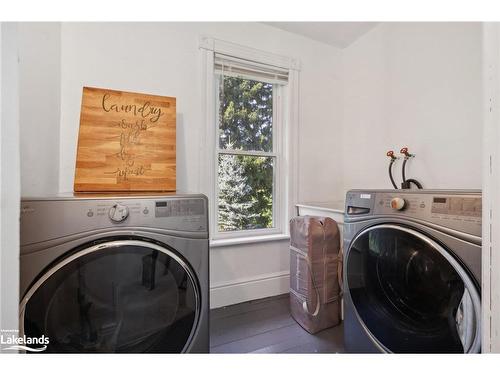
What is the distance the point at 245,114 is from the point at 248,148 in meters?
0.28

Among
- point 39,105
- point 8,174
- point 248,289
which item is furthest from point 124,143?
point 248,289

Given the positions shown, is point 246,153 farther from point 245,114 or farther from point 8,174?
point 8,174

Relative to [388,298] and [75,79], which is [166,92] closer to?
[75,79]

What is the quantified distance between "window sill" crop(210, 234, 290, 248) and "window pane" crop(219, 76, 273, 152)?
28.7 inches

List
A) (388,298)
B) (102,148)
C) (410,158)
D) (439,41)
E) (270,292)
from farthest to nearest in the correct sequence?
Result: (270,292)
(410,158)
(439,41)
(102,148)
(388,298)

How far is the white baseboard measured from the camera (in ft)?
5.44

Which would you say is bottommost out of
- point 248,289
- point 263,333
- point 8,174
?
point 263,333

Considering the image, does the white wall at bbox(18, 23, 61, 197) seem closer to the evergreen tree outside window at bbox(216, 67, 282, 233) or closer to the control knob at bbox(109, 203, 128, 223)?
the control knob at bbox(109, 203, 128, 223)

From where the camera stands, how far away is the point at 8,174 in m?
0.45

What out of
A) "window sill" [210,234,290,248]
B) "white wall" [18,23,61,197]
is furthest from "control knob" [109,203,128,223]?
"window sill" [210,234,290,248]

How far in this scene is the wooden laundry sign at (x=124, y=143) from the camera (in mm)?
1204
